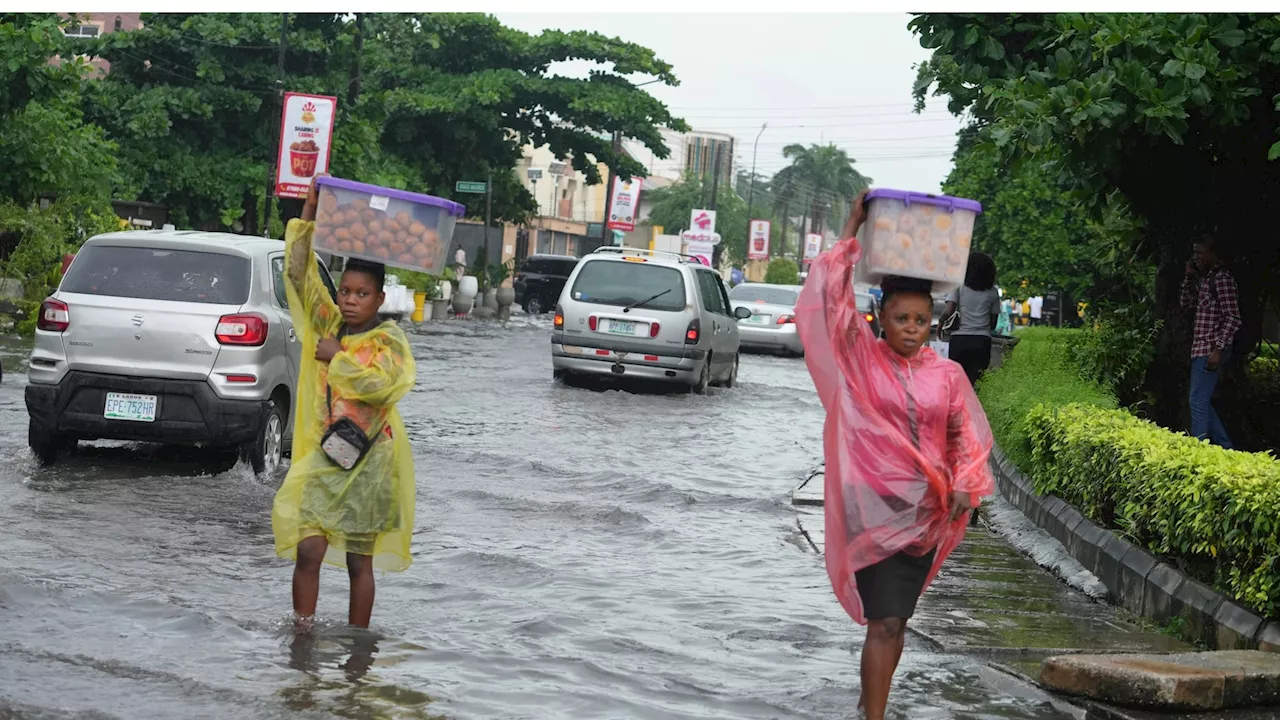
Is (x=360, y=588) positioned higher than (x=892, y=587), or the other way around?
(x=892, y=587)

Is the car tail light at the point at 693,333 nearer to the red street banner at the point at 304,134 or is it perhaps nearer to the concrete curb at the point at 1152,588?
the concrete curb at the point at 1152,588

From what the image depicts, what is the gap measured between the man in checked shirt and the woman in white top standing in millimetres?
1580

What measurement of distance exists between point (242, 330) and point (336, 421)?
466 cm

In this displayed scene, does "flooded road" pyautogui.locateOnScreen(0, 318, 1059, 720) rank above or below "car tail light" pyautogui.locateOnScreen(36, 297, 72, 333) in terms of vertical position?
below

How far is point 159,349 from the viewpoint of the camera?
10547mm

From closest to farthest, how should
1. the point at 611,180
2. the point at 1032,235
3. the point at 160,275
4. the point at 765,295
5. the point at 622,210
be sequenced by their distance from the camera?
the point at 160,275 < the point at 1032,235 < the point at 765,295 < the point at 611,180 < the point at 622,210

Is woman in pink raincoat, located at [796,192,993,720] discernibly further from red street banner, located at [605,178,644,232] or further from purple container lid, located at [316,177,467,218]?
red street banner, located at [605,178,644,232]

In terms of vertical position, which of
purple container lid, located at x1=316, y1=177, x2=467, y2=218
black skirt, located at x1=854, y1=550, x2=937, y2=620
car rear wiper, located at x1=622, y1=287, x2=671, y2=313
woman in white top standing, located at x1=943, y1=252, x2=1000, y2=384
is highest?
purple container lid, located at x1=316, y1=177, x2=467, y2=218

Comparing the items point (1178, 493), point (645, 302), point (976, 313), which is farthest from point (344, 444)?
point (645, 302)

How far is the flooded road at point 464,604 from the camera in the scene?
577 centimetres

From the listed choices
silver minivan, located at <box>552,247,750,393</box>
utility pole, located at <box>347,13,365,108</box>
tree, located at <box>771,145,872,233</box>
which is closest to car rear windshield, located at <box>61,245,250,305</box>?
silver minivan, located at <box>552,247,750,393</box>

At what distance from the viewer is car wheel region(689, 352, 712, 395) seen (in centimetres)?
2042

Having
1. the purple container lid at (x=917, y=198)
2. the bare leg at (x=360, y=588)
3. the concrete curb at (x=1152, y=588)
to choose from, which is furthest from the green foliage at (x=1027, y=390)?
the bare leg at (x=360, y=588)

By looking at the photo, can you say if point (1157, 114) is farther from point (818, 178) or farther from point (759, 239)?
point (818, 178)
